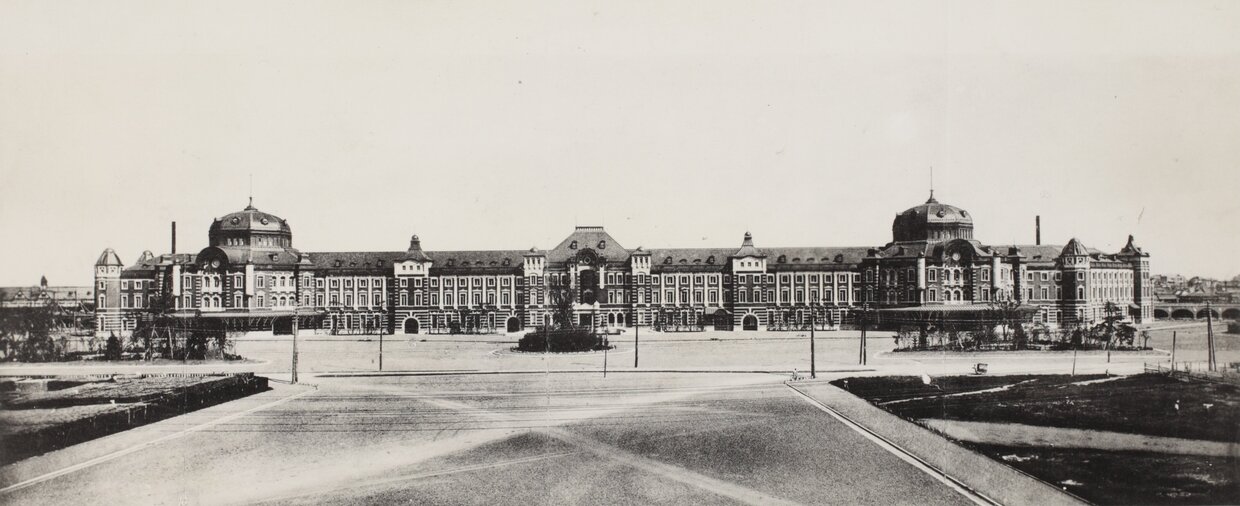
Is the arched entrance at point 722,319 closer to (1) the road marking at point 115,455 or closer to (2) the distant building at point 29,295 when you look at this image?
(1) the road marking at point 115,455

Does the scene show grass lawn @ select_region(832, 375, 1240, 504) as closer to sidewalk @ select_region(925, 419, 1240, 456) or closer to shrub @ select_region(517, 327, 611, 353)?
sidewalk @ select_region(925, 419, 1240, 456)

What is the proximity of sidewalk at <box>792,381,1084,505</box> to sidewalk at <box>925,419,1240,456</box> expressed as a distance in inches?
29.1

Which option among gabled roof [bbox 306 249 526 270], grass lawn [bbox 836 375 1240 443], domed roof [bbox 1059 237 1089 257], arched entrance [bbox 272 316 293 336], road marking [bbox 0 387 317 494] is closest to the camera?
road marking [bbox 0 387 317 494]

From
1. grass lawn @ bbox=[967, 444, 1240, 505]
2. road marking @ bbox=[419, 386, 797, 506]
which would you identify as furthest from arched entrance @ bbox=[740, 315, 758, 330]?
grass lawn @ bbox=[967, 444, 1240, 505]

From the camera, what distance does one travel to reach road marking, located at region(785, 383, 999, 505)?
1510cm

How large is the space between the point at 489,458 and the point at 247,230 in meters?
59.3

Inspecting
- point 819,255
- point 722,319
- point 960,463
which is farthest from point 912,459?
point 819,255

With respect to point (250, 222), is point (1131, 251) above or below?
below

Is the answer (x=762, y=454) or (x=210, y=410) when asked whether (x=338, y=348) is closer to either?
(x=210, y=410)

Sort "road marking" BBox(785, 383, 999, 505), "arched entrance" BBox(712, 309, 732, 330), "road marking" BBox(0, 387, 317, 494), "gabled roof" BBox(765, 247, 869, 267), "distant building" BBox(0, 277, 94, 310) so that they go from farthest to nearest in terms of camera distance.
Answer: "gabled roof" BBox(765, 247, 869, 267) < "arched entrance" BBox(712, 309, 732, 330) < "distant building" BBox(0, 277, 94, 310) < "road marking" BBox(0, 387, 317, 494) < "road marking" BBox(785, 383, 999, 505)

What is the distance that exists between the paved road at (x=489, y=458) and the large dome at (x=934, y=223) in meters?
46.5

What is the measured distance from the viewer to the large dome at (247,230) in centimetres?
6794

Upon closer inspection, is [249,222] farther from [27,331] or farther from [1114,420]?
[1114,420]

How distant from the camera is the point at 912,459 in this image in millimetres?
17734
